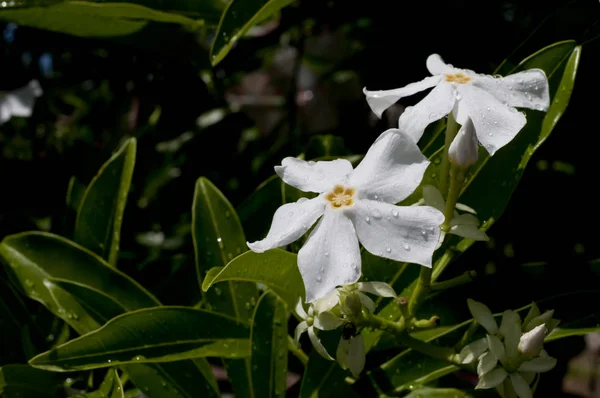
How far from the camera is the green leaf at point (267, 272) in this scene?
83 centimetres

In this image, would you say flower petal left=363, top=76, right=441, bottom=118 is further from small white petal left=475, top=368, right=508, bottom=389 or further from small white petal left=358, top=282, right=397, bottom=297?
small white petal left=475, top=368, right=508, bottom=389

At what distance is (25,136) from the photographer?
193 cm

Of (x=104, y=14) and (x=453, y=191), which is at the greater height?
(x=104, y=14)

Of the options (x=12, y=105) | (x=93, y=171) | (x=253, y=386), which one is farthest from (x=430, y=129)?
(x=12, y=105)

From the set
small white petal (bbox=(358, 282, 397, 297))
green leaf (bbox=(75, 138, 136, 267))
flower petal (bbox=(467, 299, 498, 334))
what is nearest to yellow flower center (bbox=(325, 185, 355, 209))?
small white petal (bbox=(358, 282, 397, 297))

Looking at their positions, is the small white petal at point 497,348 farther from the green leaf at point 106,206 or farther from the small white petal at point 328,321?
the green leaf at point 106,206

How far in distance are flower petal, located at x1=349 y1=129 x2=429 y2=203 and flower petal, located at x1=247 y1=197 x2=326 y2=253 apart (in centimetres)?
6

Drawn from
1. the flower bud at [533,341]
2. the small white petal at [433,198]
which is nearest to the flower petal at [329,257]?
the small white petal at [433,198]

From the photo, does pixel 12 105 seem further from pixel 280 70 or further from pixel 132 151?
pixel 280 70

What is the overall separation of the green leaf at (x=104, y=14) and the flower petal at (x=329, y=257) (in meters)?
0.61

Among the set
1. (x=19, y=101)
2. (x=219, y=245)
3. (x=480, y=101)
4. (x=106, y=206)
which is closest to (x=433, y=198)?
(x=480, y=101)

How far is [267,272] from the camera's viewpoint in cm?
89

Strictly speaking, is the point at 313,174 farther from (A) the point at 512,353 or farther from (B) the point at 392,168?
(A) the point at 512,353

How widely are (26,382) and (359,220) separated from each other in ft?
2.04
